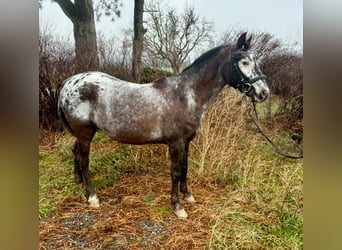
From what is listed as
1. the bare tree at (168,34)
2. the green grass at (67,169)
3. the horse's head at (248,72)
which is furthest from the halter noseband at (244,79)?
the green grass at (67,169)

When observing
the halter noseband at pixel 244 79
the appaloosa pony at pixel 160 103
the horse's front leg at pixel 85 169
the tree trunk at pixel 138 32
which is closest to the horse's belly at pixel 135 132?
the appaloosa pony at pixel 160 103

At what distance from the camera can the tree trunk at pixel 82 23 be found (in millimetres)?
1300

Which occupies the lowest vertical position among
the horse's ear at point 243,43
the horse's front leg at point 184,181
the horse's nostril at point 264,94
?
the horse's front leg at point 184,181

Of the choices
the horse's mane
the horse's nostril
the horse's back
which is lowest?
the horse's back

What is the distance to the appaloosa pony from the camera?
1.31m

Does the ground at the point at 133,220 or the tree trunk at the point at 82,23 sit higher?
the tree trunk at the point at 82,23

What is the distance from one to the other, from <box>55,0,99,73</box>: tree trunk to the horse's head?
57 cm

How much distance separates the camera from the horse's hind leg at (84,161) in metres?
1.33

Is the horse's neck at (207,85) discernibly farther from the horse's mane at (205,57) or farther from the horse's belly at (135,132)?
the horse's belly at (135,132)

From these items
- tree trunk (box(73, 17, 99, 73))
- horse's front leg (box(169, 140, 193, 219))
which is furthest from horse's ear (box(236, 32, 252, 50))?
tree trunk (box(73, 17, 99, 73))

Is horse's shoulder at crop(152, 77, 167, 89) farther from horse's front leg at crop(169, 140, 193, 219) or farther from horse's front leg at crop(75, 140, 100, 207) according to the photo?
horse's front leg at crop(75, 140, 100, 207)

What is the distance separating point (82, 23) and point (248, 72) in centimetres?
68

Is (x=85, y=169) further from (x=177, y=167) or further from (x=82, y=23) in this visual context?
(x=82, y=23)
